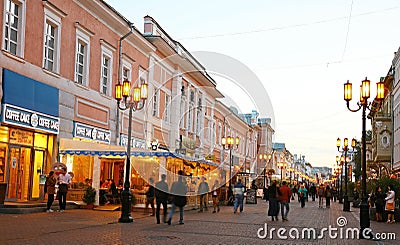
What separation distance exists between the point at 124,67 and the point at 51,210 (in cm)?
1216

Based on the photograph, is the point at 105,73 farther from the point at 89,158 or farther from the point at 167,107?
the point at 167,107

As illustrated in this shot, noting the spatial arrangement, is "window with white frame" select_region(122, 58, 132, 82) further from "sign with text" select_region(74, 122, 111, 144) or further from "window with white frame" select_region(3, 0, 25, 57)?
Result: "window with white frame" select_region(3, 0, 25, 57)

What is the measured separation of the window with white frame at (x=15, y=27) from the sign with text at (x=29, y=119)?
2202 millimetres

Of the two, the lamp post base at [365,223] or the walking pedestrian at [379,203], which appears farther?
the walking pedestrian at [379,203]

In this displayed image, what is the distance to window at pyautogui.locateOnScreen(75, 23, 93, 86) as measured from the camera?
25.7 meters

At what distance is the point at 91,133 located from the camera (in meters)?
26.6

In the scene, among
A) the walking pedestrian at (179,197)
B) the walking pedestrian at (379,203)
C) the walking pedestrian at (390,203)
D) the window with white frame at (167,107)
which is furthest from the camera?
the window with white frame at (167,107)

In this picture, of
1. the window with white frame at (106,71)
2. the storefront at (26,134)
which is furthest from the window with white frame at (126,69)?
the storefront at (26,134)

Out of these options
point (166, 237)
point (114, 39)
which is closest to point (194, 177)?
point (114, 39)

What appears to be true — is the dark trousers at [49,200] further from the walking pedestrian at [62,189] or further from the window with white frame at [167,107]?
Answer: the window with white frame at [167,107]

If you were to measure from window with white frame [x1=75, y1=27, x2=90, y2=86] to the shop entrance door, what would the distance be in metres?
4.95

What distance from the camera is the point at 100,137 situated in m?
27.6

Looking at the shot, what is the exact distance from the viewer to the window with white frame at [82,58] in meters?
25.7

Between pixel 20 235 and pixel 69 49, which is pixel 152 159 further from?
pixel 20 235
